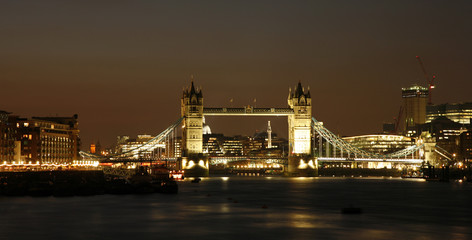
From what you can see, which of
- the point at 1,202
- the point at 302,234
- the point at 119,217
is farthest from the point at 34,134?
the point at 302,234

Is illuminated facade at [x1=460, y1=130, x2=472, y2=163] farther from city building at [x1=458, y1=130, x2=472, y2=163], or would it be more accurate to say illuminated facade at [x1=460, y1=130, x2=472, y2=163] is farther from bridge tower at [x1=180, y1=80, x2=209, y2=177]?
bridge tower at [x1=180, y1=80, x2=209, y2=177]

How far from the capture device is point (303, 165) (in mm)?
152250

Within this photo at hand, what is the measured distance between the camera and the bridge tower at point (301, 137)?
495 feet

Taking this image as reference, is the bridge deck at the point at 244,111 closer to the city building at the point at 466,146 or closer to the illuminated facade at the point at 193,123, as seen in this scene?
the illuminated facade at the point at 193,123

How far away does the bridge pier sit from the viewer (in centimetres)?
15175

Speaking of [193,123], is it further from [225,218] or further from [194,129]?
[225,218]

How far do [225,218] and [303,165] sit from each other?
3842 inches

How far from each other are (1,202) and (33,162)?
8834cm

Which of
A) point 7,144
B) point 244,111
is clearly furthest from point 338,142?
point 7,144

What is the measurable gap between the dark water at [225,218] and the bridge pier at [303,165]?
7412 cm

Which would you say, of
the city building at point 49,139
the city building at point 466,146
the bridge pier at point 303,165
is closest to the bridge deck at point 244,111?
the bridge pier at point 303,165

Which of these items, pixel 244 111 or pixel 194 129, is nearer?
pixel 244 111

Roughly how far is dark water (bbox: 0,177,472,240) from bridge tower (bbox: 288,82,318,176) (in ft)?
241

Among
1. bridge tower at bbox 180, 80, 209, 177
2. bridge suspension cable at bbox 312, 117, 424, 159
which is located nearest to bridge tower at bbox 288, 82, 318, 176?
bridge suspension cable at bbox 312, 117, 424, 159
